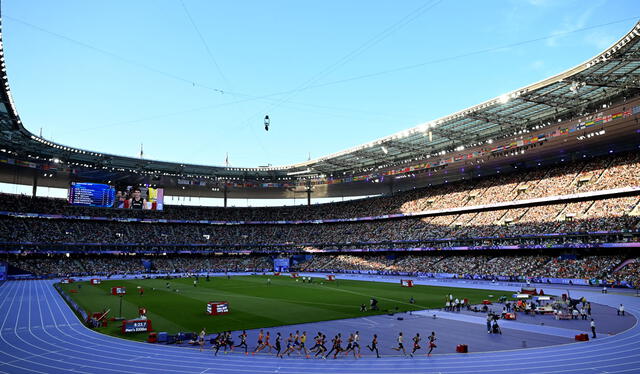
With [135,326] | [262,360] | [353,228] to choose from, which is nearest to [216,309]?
[135,326]

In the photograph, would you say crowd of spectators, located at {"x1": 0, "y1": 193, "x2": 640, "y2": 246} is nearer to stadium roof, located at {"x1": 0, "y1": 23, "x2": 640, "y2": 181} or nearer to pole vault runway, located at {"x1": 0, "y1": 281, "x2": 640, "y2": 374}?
stadium roof, located at {"x1": 0, "y1": 23, "x2": 640, "y2": 181}

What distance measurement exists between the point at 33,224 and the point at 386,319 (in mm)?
72448

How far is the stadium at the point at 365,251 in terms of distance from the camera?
19.9 meters

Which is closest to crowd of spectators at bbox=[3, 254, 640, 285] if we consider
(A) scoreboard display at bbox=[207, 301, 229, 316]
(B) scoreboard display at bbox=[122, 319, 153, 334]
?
(A) scoreboard display at bbox=[207, 301, 229, 316]

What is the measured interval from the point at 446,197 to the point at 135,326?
205ft

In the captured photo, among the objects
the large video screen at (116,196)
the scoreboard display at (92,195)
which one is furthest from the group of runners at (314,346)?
the scoreboard display at (92,195)

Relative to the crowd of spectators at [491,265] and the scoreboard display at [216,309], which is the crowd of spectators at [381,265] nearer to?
the crowd of spectators at [491,265]

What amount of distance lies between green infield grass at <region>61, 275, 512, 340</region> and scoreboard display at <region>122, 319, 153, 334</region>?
498 mm

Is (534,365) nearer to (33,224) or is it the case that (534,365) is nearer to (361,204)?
(361,204)

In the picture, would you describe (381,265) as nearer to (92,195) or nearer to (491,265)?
Result: (491,265)

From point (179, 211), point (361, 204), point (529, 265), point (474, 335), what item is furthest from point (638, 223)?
point (179, 211)

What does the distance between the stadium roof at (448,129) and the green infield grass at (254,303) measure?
2001cm

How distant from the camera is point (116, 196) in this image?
78.4 meters

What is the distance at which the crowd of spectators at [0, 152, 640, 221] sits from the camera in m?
55.2
